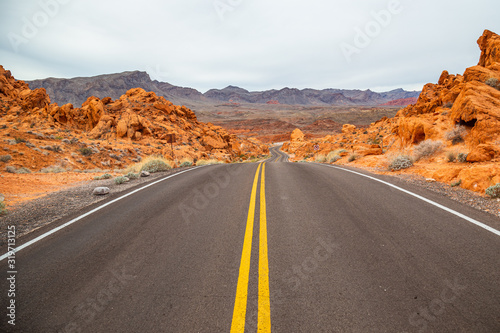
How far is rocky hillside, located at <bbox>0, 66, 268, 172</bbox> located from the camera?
49.3ft

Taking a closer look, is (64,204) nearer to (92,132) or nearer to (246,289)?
(246,289)

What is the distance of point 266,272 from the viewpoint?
302 cm

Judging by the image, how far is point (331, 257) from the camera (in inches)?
132

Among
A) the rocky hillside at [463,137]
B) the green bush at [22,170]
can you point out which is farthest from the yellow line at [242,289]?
the green bush at [22,170]

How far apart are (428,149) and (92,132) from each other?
29.7 metres

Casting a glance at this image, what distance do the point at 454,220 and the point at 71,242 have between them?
283 inches

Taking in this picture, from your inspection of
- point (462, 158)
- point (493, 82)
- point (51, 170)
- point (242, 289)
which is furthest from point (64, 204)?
point (493, 82)

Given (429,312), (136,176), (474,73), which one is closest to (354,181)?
(429,312)

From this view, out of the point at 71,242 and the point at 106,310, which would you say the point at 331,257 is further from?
the point at 71,242

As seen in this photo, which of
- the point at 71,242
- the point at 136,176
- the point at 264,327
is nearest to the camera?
the point at 264,327

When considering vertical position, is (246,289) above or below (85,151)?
below

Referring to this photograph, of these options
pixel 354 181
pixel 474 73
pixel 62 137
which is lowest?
pixel 354 181

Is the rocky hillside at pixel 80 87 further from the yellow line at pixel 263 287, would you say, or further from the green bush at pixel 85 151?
the yellow line at pixel 263 287

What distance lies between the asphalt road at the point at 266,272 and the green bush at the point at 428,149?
6.34m
